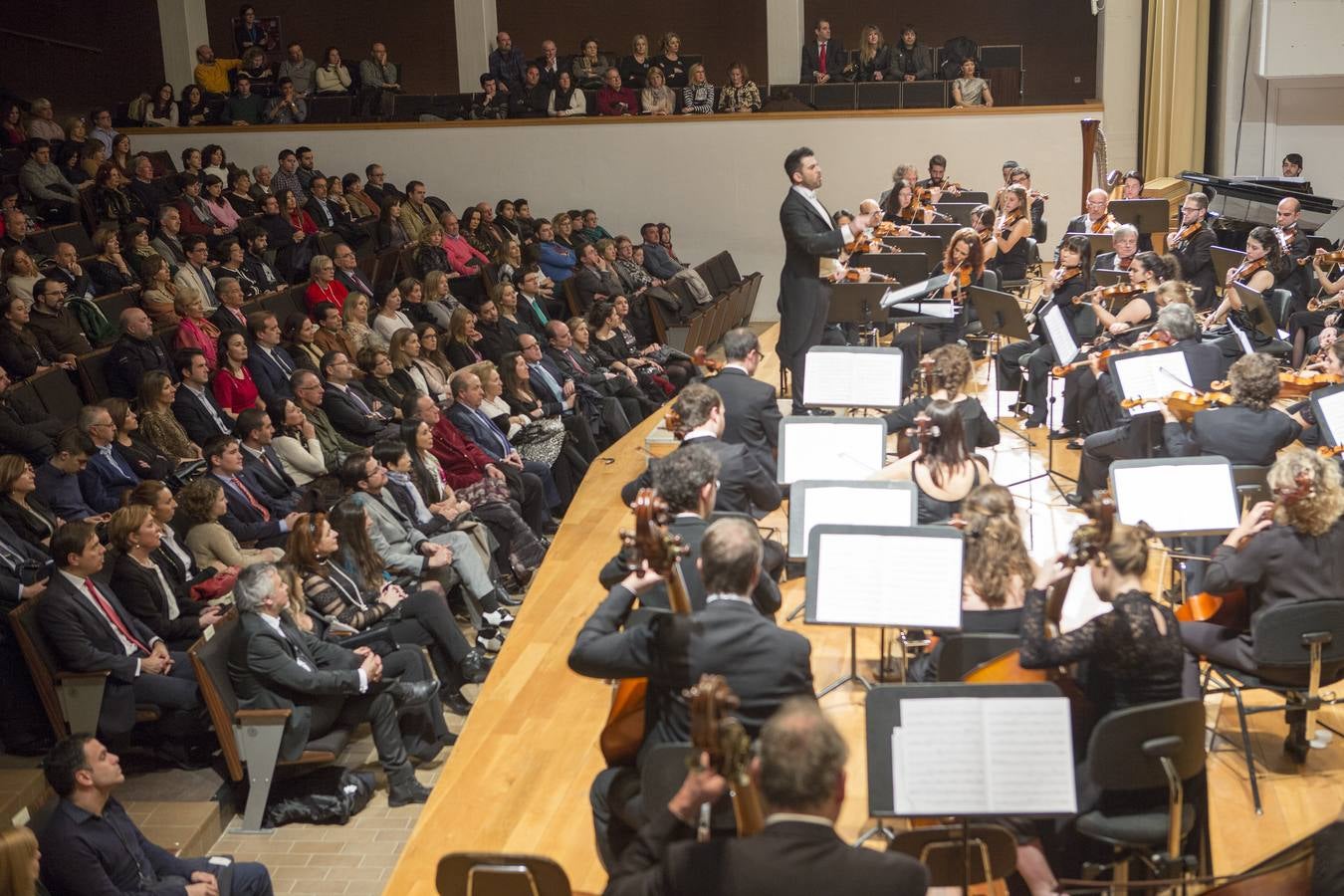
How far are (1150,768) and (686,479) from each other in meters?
1.39

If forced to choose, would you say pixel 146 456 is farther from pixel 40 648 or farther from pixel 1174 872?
pixel 1174 872

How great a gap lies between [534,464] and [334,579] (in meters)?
2.21

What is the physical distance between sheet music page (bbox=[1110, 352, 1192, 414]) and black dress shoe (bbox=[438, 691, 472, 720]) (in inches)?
126

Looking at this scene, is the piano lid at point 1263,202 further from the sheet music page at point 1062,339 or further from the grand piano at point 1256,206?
the sheet music page at point 1062,339

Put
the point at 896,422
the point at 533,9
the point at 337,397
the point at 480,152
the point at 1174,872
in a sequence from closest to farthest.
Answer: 1. the point at 1174,872
2. the point at 896,422
3. the point at 337,397
4. the point at 480,152
5. the point at 533,9

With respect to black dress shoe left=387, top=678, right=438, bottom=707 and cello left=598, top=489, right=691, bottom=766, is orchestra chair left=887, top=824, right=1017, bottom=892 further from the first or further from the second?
black dress shoe left=387, top=678, right=438, bottom=707

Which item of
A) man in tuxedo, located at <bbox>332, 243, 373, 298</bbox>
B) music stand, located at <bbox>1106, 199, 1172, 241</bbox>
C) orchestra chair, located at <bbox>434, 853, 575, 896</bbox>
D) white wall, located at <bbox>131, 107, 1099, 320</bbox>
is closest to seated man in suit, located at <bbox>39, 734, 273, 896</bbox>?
orchestra chair, located at <bbox>434, 853, 575, 896</bbox>

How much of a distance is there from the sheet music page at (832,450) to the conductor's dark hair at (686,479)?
164cm

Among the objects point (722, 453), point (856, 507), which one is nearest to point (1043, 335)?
point (856, 507)

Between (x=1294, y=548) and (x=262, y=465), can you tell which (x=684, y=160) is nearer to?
(x=262, y=465)

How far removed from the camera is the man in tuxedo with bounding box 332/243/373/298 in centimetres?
986

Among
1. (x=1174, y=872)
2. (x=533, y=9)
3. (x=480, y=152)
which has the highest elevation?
(x=533, y=9)

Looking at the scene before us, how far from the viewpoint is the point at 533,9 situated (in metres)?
17.0

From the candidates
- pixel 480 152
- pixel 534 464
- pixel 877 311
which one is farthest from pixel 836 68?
pixel 534 464
